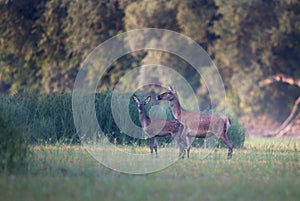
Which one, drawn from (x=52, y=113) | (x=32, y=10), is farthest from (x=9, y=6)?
(x=52, y=113)

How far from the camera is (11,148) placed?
1173 cm

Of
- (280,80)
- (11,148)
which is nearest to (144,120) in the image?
(11,148)

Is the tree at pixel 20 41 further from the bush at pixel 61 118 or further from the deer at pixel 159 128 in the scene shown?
the deer at pixel 159 128

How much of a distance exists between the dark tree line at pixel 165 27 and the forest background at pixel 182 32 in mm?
49

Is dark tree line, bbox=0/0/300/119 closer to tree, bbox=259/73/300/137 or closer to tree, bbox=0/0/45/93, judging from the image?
tree, bbox=0/0/45/93

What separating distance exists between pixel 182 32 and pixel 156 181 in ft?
78.7

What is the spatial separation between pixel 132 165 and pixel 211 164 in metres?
1.77

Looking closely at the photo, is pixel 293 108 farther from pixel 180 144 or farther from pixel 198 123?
pixel 180 144

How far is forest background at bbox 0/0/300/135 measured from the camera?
3297 cm

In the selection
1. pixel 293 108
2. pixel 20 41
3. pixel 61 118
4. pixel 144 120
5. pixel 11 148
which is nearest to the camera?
pixel 11 148

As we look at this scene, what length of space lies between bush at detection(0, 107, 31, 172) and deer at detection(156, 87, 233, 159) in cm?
480

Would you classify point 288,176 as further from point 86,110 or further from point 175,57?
point 175,57

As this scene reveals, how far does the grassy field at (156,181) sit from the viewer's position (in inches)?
369

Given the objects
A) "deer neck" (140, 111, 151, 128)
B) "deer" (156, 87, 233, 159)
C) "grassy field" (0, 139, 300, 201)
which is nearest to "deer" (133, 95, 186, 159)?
"deer neck" (140, 111, 151, 128)
